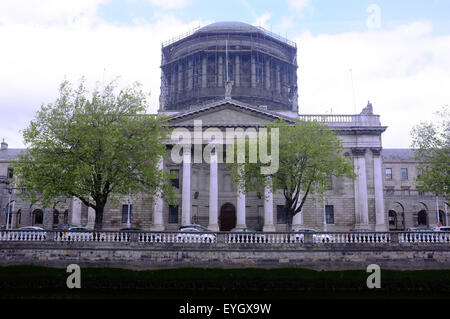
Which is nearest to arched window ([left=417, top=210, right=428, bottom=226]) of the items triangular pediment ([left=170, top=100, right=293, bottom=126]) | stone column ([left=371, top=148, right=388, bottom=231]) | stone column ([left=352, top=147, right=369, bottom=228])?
stone column ([left=371, top=148, right=388, bottom=231])

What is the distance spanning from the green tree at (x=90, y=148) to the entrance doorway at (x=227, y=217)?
76.7ft

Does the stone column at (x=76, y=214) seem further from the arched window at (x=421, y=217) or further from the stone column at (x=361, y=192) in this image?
the arched window at (x=421, y=217)

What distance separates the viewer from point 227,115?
47.8 m

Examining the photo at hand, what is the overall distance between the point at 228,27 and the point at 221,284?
47.7 meters

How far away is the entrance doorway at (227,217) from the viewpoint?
53031mm

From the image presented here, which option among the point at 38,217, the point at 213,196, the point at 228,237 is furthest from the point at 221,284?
the point at 38,217

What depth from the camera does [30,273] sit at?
2075 centimetres

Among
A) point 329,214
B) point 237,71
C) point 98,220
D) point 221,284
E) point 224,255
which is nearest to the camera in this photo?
point 221,284

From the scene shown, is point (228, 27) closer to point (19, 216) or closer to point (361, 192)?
point (361, 192)

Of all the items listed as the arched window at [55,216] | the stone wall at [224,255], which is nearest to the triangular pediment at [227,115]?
the stone wall at [224,255]

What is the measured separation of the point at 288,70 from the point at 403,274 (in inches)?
Result: 1859

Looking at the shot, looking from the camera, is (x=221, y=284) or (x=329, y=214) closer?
(x=221, y=284)
